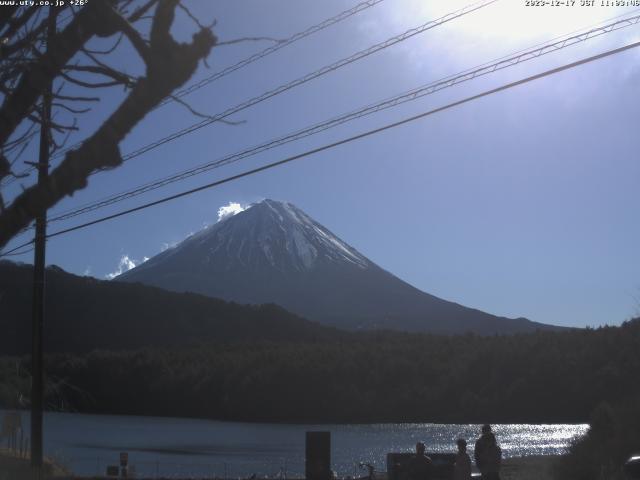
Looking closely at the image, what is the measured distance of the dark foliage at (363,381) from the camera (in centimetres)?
6525

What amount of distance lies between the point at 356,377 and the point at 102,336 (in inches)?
Answer: 860

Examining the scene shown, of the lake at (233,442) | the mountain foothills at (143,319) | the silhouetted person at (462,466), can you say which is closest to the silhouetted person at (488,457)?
the silhouetted person at (462,466)

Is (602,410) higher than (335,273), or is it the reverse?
(335,273)

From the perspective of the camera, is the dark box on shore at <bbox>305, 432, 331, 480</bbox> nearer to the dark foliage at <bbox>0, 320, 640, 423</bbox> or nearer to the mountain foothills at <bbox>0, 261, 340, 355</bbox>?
the dark foliage at <bbox>0, 320, 640, 423</bbox>

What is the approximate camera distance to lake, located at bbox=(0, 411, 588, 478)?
34.5 m

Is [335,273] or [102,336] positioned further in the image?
[335,273]

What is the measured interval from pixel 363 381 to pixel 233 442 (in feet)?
80.0

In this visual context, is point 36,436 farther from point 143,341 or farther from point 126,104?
point 143,341

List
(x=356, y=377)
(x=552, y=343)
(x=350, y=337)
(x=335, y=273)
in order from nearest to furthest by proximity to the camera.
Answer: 1. (x=552, y=343)
2. (x=356, y=377)
3. (x=350, y=337)
4. (x=335, y=273)

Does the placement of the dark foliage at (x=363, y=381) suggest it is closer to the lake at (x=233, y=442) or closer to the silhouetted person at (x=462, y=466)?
the lake at (x=233, y=442)

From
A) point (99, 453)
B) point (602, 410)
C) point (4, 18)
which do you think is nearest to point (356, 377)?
point (99, 453)

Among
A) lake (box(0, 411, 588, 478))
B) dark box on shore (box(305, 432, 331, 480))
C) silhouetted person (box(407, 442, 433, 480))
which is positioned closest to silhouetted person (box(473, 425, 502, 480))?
silhouetted person (box(407, 442, 433, 480))

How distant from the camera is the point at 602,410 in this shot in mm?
22875

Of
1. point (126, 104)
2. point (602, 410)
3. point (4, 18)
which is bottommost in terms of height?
point (602, 410)
